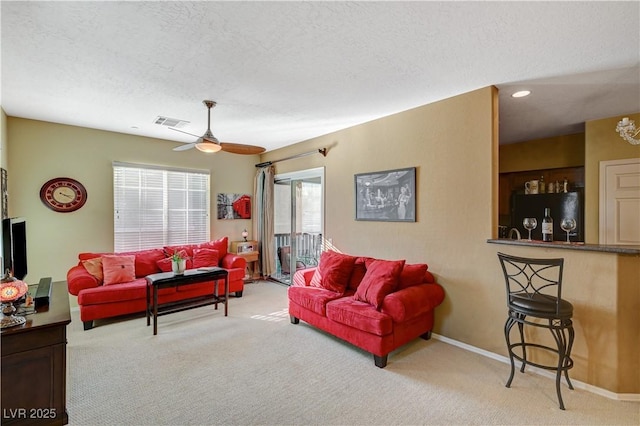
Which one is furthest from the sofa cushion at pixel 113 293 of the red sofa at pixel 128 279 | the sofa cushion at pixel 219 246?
the sofa cushion at pixel 219 246

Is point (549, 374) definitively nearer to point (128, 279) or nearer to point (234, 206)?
point (128, 279)

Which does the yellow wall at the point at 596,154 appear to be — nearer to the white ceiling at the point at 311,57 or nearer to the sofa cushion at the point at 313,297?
the white ceiling at the point at 311,57

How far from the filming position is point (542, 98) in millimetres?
3172

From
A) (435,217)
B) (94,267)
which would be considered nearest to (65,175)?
(94,267)

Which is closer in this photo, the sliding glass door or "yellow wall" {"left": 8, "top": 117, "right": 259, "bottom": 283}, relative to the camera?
"yellow wall" {"left": 8, "top": 117, "right": 259, "bottom": 283}

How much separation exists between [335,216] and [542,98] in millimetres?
2954

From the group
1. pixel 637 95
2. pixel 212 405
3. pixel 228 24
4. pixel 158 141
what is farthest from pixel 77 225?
pixel 637 95

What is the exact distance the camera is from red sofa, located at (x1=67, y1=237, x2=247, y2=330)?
3.55 metres

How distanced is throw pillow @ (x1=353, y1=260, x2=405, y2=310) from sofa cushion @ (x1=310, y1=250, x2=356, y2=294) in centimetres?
31

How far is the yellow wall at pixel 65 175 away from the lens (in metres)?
3.91

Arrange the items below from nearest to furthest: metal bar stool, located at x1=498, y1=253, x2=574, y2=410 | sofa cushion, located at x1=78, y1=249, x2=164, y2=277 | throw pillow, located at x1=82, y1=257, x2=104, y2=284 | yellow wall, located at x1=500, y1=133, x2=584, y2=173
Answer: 1. metal bar stool, located at x1=498, y1=253, x2=574, y2=410
2. throw pillow, located at x1=82, y1=257, x2=104, y2=284
3. sofa cushion, located at x1=78, y1=249, x2=164, y2=277
4. yellow wall, located at x1=500, y1=133, x2=584, y2=173

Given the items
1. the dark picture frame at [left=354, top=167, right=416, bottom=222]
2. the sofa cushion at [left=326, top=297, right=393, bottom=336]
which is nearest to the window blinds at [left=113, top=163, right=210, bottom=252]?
the dark picture frame at [left=354, top=167, right=416, bottom=222]

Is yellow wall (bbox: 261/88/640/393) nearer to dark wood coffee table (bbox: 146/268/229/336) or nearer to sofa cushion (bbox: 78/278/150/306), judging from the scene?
dark wood coffee table (bbox: 146/268/229/336)

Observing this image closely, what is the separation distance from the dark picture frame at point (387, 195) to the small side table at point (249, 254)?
2.63 meters
